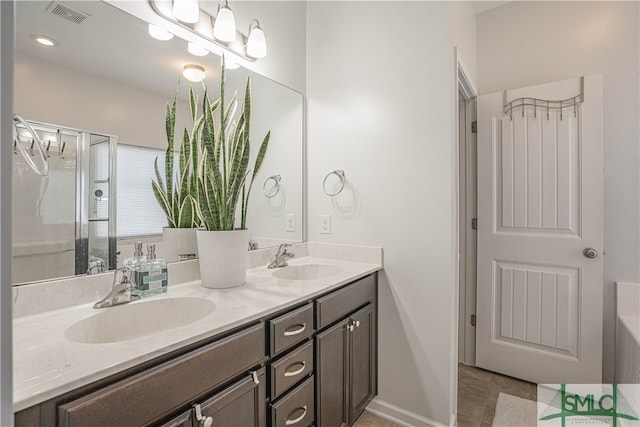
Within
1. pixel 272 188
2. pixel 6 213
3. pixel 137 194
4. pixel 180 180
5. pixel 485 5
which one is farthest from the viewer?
pixel 485 5

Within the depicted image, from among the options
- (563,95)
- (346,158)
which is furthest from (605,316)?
(346,158)

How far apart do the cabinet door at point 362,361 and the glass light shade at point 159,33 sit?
1544mm

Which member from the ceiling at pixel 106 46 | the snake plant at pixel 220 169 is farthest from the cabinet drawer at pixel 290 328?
the ceiling at pixel 106 46

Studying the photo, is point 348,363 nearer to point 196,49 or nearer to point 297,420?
point 297,420

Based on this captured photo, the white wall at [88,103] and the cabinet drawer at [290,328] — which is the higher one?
the white wall at [88,103]

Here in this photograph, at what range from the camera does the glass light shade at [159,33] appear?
1338mm

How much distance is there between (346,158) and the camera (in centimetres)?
194

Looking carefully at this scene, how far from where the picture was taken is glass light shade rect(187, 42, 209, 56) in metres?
1.47

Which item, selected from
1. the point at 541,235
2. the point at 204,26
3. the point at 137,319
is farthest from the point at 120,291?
the point at 541,235

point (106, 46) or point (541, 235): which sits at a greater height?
point (106, 46)

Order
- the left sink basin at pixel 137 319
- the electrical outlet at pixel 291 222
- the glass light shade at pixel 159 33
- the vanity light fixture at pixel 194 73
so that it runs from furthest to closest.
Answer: the electrical outlet at pixel 291 222 → the vanity light fixture at pixel 194 73 → the glass light shade at pixel 159 33 → the left sink basin at pixel 137 319

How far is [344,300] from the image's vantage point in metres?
1.49

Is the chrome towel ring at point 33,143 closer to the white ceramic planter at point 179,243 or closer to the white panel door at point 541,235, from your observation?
the white ceramic planter at point 179,243

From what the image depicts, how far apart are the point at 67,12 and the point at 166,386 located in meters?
1.29
